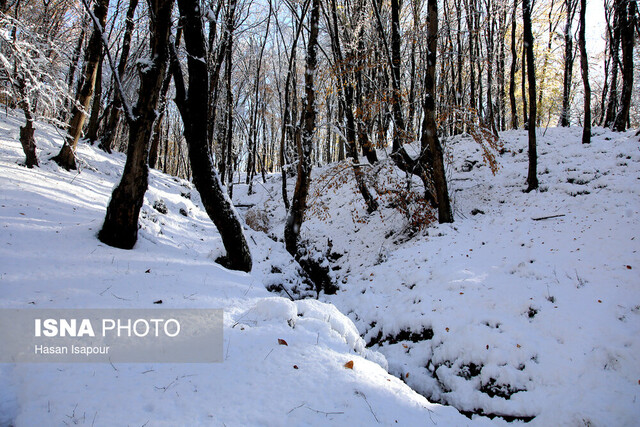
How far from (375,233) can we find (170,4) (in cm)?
807

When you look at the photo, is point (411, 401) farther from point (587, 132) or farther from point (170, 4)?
point (587, 132)

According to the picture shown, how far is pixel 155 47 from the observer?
490 cm

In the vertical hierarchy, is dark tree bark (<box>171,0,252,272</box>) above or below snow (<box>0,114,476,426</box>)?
above

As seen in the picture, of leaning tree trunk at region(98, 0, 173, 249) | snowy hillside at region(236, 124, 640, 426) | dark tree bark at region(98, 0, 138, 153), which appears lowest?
snowy hillside at region(236, 124, 640, 426)

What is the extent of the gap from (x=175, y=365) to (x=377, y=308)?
4.57 m

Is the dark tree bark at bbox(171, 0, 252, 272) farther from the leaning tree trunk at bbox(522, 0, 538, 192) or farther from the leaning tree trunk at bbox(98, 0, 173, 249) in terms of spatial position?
the leaning tree trunk at bbox(522, 0, 538, 192)

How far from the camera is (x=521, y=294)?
5.11m

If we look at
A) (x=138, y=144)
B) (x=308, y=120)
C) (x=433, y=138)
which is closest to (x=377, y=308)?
(x=433, y=138)

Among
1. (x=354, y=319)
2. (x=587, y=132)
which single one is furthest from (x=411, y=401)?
(x=587, y=132)

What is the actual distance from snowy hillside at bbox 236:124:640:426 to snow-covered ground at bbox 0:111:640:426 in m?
0.03

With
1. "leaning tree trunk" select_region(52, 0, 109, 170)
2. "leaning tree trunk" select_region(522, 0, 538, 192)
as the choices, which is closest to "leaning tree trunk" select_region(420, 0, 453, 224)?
"leaning tree trunk" select_region(522, 0, 538, 192)

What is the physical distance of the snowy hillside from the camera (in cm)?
Answer: 370

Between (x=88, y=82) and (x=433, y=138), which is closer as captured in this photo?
(x=88, y=82)

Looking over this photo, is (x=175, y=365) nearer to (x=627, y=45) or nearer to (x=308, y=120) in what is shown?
(x=308, y=120)
